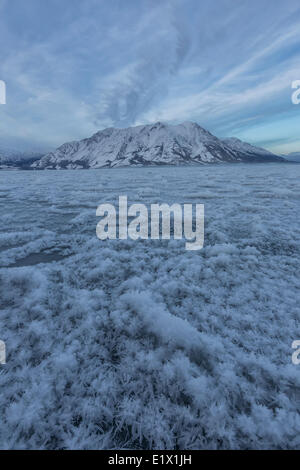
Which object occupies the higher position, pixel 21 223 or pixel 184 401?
pixel 21 223

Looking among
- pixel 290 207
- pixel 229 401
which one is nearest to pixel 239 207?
pixel 290 207

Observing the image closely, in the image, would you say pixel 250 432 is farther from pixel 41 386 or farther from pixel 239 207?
pixel 239 207
